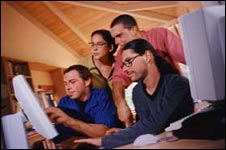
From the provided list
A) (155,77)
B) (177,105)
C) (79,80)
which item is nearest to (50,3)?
(79,80)

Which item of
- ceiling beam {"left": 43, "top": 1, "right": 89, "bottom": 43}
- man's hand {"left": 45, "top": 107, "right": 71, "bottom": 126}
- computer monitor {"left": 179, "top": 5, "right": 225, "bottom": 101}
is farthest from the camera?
ceiling beam {"left": 43, "top": 1, "right": 89, "bottom": 43}

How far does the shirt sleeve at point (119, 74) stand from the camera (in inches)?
37.9

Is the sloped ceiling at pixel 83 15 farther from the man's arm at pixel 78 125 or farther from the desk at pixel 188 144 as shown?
the desk at pixel 188 144

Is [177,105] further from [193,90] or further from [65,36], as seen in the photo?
[65,36]

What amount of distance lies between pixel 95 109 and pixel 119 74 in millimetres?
130

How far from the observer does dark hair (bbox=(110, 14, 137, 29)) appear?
99cm

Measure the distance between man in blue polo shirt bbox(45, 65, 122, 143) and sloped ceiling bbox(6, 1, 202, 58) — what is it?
0.26 feet

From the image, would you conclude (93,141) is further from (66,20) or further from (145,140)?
(66,20)

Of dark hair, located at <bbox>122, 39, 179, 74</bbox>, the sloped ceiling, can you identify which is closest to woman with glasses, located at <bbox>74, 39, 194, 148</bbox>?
dark hair, located at <bbox>122, 39, 179, 74</bbox>

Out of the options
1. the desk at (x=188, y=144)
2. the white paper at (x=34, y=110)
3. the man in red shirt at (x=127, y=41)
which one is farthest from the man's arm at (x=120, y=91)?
the white paper at (x=34, y=110)

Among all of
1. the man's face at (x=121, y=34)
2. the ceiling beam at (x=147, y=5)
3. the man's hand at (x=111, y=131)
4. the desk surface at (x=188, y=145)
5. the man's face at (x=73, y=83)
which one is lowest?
the desk surface at (x=188, y=145)

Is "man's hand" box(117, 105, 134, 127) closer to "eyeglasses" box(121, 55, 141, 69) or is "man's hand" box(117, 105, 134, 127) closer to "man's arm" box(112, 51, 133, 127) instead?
"man's arm" box(112, 51, 133, 127)

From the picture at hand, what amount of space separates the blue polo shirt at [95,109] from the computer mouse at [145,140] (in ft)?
0.29

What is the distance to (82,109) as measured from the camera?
0.94 m
